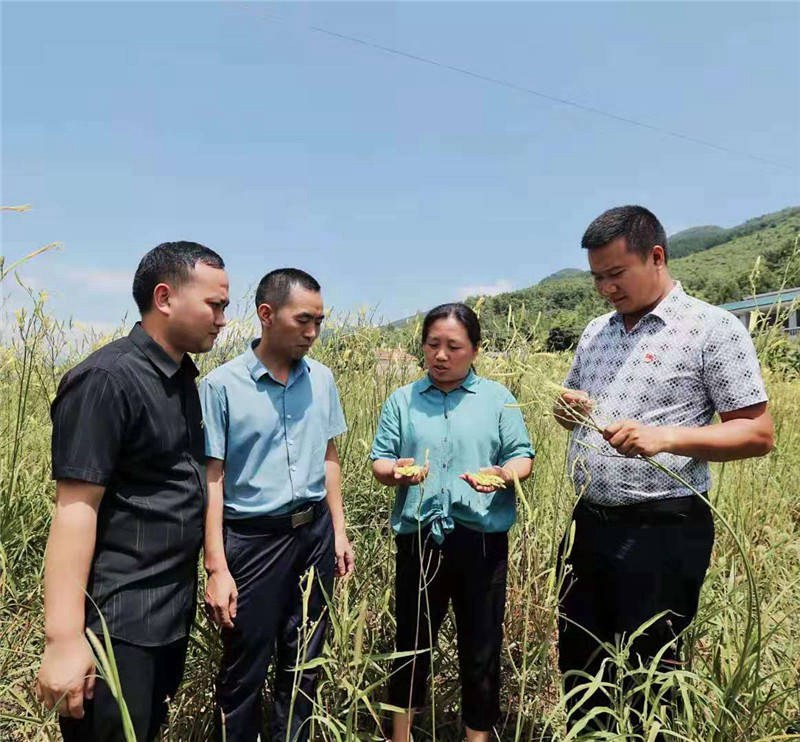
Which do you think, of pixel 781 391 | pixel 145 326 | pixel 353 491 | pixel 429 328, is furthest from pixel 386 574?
pixel 781 391

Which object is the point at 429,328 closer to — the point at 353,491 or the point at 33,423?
the point at 353,491

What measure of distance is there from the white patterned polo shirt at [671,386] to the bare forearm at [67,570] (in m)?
1.31

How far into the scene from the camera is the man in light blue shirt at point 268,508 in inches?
70.8

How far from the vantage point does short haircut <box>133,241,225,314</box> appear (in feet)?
5.02

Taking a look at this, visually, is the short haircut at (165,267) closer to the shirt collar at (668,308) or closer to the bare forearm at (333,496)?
the bare forearm at (333,496)

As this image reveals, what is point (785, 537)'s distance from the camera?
2.19 m

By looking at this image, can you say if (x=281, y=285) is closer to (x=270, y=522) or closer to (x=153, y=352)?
(x=153, y=352)

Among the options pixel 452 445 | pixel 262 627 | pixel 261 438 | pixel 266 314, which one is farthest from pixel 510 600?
pixel 266 314

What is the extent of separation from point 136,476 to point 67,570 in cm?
26

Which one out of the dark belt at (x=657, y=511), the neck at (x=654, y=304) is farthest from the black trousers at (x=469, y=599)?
the neck at (x=654, y=304)

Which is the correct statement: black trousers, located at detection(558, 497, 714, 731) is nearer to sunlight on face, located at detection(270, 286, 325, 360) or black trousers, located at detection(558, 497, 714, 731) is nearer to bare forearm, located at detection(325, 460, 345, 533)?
bare forearm, located at detection(325, 460, 345, 533)

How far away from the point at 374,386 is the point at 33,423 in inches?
72.9

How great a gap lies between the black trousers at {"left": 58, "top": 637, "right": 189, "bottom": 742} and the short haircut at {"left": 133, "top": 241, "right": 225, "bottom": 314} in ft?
3.02

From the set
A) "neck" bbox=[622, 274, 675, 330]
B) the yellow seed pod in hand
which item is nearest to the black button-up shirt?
the yellow seed pod in hand
